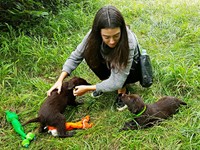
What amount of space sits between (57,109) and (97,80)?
1011mm

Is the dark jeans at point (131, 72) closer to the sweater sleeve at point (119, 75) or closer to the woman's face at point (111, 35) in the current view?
the sweater sleeve at point (119, 75)

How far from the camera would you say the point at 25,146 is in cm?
312

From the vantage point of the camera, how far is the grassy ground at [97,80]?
299 cm

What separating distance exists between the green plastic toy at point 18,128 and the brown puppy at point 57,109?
0.46 ft

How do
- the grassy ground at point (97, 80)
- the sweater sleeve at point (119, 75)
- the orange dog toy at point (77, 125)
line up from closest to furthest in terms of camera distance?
1. the grassy ground at point (97, 80)
2. the sweater sleeve at point (119, 75)
3. the orange dog toy at point (77, 125)

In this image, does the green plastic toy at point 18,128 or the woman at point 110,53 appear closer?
the woman at point 110,53

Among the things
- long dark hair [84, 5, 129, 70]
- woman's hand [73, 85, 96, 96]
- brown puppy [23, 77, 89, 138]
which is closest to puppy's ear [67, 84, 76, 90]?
brown puppy [23, 77, 89, 138]

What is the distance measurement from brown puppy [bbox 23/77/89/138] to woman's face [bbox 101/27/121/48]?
740 millimetres

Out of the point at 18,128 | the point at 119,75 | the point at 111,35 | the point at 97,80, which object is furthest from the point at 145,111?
the point at 18,128

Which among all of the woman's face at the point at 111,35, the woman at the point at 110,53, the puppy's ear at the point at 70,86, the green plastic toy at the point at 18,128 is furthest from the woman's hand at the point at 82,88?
the green plastic toy at the point at 18,128

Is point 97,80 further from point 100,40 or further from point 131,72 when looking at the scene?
point 100,40

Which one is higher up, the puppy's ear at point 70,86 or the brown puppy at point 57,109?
the puppy's ear at point 70,86

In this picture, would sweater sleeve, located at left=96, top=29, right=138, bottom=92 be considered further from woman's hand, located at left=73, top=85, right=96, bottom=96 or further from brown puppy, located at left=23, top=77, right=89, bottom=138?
brown puppy, located at left=23, top=77, right=89, bottom=138

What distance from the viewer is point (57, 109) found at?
125 inches
